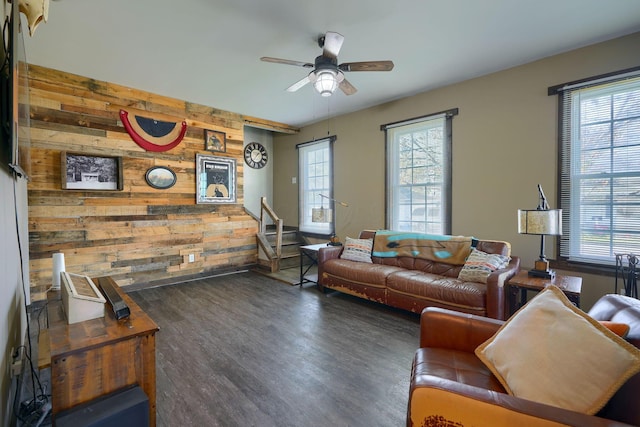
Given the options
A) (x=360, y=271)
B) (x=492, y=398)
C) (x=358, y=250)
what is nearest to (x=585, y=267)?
(x=360, y=271)

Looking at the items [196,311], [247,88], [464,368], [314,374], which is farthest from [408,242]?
[247,88]

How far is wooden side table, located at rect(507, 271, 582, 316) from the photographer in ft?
7.49

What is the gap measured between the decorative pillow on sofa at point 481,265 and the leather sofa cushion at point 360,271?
2.53 feet

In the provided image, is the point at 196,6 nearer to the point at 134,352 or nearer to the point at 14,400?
the point at 134,352

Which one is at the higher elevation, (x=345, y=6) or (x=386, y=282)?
(x=345, y=6)

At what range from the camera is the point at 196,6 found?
2.36m

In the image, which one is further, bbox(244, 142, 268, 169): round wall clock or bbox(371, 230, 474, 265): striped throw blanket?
bbox(244, 142, 268, 169): round wall clock

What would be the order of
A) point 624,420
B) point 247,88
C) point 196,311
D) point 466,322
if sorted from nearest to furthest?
point 624,420, point 466,322, point 196,311, point 247,88

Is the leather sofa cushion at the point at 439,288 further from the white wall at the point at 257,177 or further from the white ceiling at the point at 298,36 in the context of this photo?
the white wall at the point at 257,177

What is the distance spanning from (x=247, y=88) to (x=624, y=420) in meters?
4.44

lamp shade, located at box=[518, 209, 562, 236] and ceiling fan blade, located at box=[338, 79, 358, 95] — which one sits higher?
ceiling fan blade, located at box=[338, 79, 358, 95]

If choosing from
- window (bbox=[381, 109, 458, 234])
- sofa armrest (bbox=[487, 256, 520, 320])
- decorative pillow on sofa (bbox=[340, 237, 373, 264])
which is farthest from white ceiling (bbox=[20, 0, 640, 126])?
sofa armrest (bbox=[487, 256, 520, 320])

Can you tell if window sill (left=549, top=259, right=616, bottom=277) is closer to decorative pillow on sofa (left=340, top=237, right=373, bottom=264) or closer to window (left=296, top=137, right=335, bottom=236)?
decorative pillow on sofa (left=340, top=237, right=373, bottom=264)

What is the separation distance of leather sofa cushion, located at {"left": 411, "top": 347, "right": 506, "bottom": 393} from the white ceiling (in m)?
2.54
